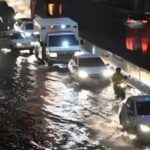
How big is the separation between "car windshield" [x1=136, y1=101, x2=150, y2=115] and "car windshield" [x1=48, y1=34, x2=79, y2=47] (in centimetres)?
1728

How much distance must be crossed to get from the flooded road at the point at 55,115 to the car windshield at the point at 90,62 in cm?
118

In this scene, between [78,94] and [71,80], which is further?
[71,80]

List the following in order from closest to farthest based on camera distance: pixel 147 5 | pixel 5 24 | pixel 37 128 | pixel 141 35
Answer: pixel 37 128 → pixel 141 35 → pixel 147 5 → pixel 5 24

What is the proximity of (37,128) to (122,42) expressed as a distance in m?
25.5

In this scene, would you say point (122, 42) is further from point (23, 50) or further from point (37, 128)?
point (37, 128)

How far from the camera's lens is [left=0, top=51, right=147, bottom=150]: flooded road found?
19656 mm

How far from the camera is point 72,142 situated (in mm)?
19750

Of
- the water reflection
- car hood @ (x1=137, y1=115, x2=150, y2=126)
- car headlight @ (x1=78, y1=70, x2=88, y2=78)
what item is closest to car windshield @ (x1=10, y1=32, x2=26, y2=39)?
the water reflection

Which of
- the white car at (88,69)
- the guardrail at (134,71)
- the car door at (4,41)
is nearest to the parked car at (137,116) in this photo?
the guardrail at (134,71)

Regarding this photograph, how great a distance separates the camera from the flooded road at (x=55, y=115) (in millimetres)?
19656

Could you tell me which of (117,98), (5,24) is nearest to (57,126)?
(117,98)

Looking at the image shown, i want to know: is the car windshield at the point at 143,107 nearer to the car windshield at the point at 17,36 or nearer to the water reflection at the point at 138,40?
the water reflection at the point at 138,40

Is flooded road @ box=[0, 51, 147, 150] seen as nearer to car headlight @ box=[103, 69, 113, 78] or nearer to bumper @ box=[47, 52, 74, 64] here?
car headlight @ box=[103, 69, 113, 78]

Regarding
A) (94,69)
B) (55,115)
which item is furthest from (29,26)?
(55,115)
